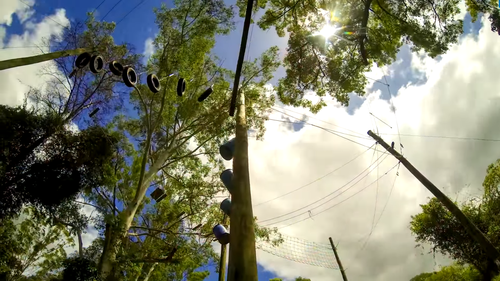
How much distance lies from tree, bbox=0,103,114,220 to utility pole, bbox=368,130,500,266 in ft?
32.5

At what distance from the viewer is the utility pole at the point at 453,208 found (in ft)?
21.2

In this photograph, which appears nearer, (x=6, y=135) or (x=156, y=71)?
(x=6, y=135)

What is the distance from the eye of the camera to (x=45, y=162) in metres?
9.27

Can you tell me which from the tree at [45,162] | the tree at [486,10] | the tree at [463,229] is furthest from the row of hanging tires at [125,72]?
the tree at [463,229]

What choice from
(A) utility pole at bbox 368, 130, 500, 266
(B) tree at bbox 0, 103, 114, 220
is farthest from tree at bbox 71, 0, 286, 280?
(A) utility pole at bbox 368, 130, 500, 266

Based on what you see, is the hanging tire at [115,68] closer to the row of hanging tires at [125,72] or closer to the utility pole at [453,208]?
the row of hanging tires at [125,72]

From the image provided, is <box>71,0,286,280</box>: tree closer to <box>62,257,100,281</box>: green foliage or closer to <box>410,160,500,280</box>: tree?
<box>62,257,100,281</box>: green foliage

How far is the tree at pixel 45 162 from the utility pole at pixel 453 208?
32.5 ft

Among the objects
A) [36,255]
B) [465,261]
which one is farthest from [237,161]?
[36,255]

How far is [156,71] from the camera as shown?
12.2 metres

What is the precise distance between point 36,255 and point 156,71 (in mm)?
11670

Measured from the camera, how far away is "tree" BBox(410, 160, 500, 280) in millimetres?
12531

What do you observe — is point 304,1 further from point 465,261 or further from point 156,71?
point 465,261

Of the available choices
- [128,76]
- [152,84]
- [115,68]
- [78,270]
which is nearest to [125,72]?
[128,76]
